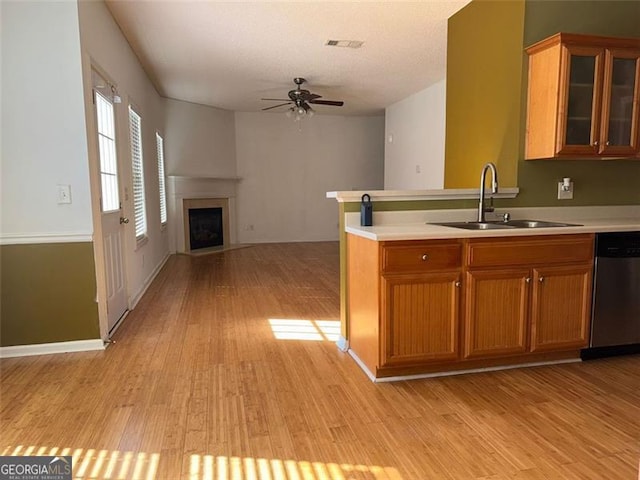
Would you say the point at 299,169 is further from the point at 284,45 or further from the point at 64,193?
the point at 64,193

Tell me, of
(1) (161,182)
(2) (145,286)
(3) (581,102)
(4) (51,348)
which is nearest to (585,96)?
(3) (581,102)

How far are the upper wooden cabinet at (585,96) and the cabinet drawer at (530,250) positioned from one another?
0.60m

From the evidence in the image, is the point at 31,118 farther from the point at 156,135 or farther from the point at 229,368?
the point at 156,135

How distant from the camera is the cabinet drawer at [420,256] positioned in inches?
91.4

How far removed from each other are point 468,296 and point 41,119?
2886 millimetres

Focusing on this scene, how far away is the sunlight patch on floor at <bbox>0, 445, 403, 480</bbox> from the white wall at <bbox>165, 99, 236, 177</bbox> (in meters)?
6.27

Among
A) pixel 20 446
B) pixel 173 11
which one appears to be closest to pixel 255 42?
pixel 173 11

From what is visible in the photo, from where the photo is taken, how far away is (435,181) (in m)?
6.32

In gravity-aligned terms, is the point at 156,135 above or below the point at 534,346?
above

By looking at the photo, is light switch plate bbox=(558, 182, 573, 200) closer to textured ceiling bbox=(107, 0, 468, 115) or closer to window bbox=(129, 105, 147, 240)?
textured ceiling bbox=(107, 0, 468, 115)

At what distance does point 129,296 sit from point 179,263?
8.51 feet

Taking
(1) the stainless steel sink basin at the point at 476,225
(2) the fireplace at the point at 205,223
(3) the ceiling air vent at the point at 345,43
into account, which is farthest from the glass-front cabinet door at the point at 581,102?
(2) the fireplace at the point at 205,223

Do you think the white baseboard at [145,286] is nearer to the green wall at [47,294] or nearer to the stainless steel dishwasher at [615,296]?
the green wall at [47,294]

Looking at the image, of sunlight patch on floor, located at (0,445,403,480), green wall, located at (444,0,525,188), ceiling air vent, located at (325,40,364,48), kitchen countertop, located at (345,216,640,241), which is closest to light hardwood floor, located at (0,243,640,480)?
sunlight patch on floor, located at (0,445,403,480)
